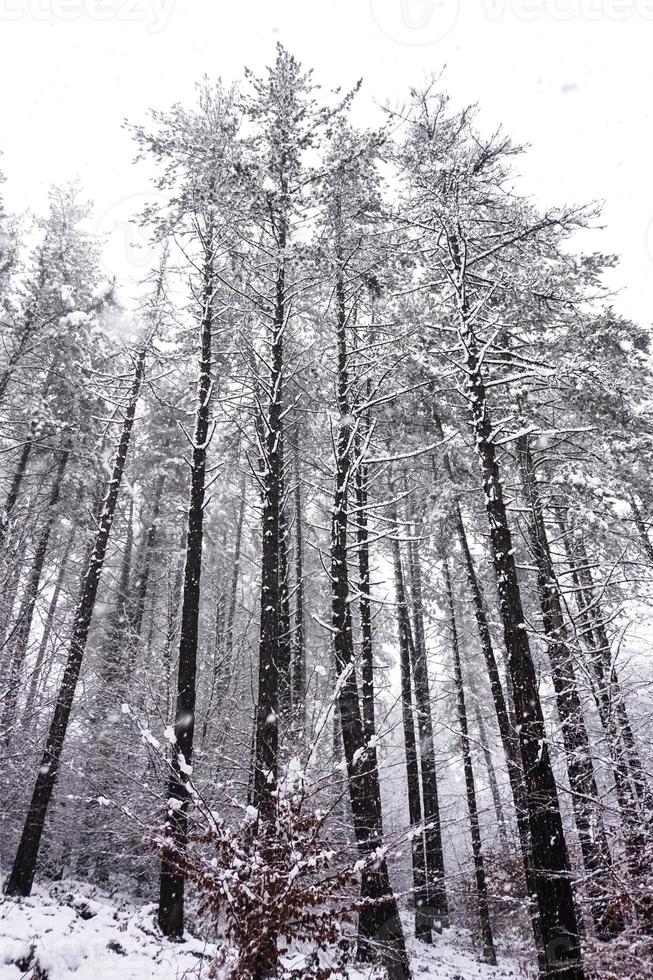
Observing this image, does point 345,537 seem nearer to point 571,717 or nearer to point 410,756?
point 571,717

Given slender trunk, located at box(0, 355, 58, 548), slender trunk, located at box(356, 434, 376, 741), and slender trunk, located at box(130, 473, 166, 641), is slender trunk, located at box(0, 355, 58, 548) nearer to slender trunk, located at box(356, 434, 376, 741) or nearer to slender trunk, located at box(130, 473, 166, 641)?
slender trunk, located at box(130, 473, 166, 641)

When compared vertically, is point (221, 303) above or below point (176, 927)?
above

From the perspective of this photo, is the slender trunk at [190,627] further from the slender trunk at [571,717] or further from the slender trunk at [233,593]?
the slender trunk at [571,717]

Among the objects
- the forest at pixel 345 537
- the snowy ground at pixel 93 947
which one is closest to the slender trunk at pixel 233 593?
the forest at pixel 345 537

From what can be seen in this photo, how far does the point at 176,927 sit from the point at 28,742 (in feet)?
13.5

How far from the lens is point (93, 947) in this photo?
21.1 feet

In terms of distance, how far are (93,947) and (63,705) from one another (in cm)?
505

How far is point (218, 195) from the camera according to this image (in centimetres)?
1141

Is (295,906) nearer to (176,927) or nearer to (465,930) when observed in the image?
(176,927)

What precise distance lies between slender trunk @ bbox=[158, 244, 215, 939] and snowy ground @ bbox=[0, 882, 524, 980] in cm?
44

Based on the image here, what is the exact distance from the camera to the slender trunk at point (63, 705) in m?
10.1

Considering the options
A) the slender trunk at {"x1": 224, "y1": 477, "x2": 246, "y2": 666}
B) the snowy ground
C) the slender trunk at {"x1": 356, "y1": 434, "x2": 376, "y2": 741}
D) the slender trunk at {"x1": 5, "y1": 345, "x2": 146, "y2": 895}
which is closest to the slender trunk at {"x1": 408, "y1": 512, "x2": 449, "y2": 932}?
the slender trunk at {"x1": 356, "y1": 434, "x2": 376, "y2": 741}

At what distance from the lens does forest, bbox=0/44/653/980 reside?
645 centimetres

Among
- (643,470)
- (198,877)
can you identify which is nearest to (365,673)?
(643,470)
